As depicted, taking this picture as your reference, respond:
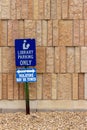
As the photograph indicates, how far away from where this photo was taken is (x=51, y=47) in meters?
9.20

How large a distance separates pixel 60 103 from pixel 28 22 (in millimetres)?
1634

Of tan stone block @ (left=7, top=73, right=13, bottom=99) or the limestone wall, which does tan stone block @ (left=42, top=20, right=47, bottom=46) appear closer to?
the limestone wall

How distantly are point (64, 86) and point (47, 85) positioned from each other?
0.32 m

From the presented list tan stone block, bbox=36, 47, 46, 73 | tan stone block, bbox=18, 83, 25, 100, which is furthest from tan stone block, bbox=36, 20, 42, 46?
tan stone block, bbox=18, 83, 25, 100

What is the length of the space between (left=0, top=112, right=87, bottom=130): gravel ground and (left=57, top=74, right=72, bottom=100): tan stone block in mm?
321

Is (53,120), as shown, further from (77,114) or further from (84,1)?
(84,1)

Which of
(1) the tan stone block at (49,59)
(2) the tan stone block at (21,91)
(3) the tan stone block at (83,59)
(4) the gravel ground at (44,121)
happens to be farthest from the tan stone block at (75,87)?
(2) the tan stone block at (21,91)

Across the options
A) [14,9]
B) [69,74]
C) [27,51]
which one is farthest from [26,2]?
[69,74]

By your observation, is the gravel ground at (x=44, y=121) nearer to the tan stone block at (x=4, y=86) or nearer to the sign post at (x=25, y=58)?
the tan stone block at (x=4, y=86)

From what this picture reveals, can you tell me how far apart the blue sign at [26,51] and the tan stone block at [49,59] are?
34 cm

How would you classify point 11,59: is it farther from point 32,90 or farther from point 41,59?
point 32,90

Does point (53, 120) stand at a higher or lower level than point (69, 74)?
lower

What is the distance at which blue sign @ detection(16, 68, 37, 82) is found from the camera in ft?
29.6

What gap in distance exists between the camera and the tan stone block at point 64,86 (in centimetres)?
923
